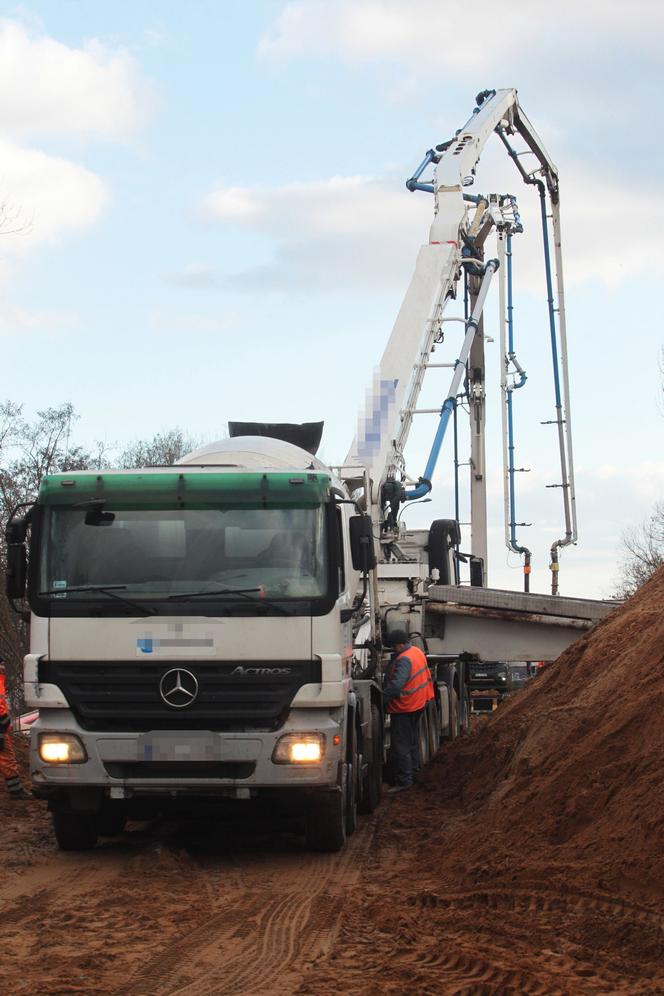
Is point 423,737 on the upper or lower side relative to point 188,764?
lower

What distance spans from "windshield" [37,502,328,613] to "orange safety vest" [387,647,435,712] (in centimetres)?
475

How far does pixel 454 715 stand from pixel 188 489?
1021cm

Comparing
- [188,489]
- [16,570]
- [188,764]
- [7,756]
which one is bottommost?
[7,756]

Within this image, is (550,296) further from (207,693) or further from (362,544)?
(207,693)

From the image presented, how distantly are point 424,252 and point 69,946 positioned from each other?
1249cm

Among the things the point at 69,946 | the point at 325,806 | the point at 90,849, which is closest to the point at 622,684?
the point at 325,806

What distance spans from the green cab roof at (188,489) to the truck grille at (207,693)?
4.00 ft

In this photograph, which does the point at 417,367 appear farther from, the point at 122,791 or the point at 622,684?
the point at 122,791

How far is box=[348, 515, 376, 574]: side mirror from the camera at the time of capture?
34.1 ft

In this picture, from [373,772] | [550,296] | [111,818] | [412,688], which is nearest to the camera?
[111,818]

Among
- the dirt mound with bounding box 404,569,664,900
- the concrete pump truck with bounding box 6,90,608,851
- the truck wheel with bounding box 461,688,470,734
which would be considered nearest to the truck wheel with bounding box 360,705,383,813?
the dirt mound with bounding box 404,569,664,900

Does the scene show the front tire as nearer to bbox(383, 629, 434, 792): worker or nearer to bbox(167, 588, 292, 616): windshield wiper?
bbox(167, 588, 292, 616): windshield wiper

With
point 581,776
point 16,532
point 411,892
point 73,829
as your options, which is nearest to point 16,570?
point 16,532

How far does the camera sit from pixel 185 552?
9875 millimetres
